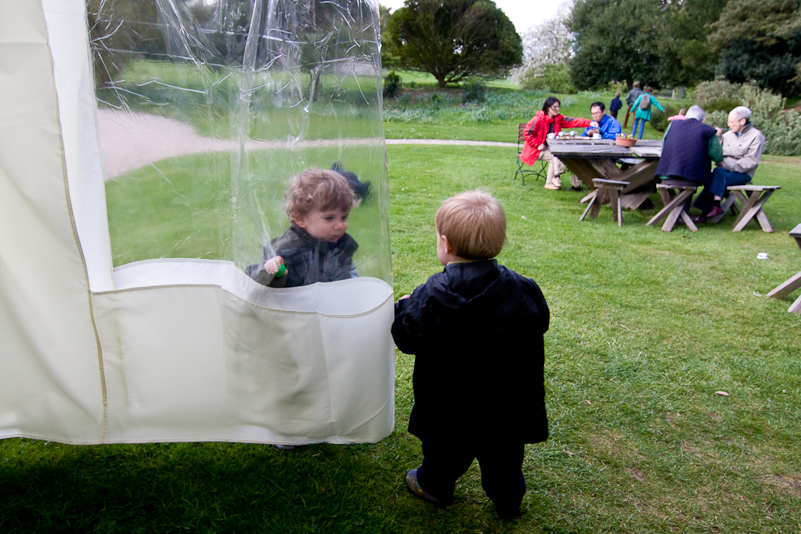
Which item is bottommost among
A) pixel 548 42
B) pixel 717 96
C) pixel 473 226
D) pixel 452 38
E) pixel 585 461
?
pixel 585 461

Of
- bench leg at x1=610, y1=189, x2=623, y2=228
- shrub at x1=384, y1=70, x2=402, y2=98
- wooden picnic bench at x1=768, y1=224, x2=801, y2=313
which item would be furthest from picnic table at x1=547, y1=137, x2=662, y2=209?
shrub at x1=384, y1=70, x2=402, y2=98

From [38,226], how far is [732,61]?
28.8m

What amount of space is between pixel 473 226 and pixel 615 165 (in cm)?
705

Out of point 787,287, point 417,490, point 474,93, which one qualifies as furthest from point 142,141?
point 474,93

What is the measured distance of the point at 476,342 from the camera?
1946 millimetres

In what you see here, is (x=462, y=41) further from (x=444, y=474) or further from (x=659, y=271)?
(x=444, y=474)

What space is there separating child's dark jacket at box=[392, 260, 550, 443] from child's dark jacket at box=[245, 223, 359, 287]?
1.02 feet

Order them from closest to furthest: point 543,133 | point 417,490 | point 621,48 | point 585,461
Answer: point 417,490, point 585,461, point 543,133, point 621,48

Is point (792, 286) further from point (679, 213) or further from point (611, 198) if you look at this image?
point (611, 198)

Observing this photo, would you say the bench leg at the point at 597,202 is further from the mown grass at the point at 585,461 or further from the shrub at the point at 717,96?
the shrub at the point at 717,96

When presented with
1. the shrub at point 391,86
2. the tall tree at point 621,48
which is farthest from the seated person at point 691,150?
the tall tree at point 621,48

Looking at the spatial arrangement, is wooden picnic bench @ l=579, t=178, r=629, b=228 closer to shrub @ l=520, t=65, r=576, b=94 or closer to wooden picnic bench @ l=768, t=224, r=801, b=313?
wooden picnic bench @ l=768, t=224, r=801, b=313

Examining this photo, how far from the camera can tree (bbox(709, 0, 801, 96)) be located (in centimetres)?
2236

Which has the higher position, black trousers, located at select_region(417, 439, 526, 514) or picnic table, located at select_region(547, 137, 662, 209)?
picnic table, located at select_region(547, 137, 662, 209)
